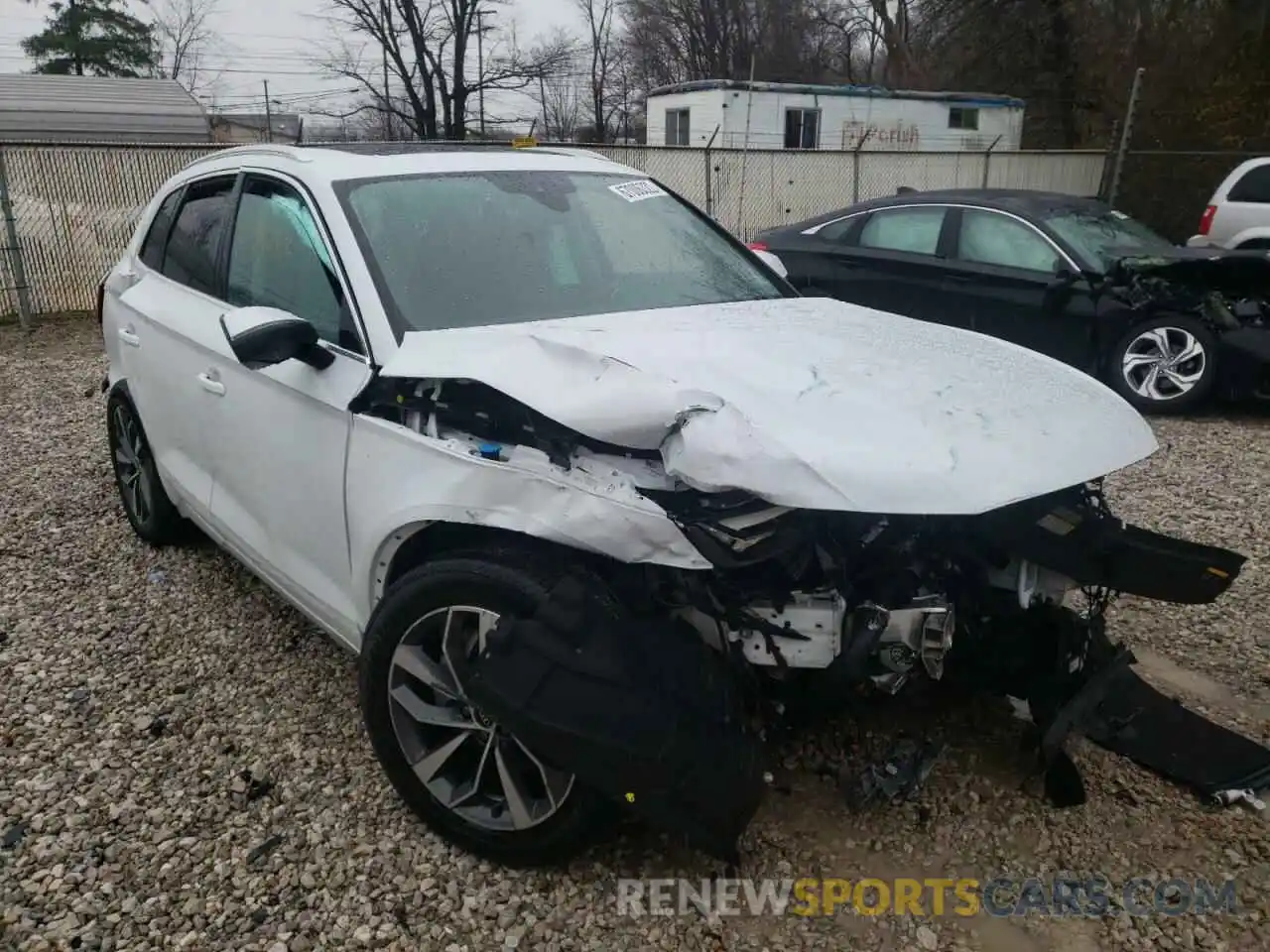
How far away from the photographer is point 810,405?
239 centimetres

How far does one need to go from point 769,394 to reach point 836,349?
53 centimetres

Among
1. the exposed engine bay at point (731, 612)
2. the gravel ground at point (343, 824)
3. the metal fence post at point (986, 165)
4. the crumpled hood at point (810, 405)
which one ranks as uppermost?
the metal fence post at point (986, 165)

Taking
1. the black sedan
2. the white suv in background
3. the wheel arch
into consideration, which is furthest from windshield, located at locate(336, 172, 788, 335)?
the white suv in background

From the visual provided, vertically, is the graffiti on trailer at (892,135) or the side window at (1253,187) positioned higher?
the graffiti on trailer at (892,135)

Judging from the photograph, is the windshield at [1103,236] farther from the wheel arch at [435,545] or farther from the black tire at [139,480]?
the black tire at [139,480]

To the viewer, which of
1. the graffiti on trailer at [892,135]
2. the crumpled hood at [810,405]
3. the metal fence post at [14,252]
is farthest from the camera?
the graffiti on trailer at [892,135]

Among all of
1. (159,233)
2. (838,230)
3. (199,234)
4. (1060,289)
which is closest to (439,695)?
(199,234)

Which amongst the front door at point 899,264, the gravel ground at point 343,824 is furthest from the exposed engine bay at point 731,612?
the front door at point 899,264

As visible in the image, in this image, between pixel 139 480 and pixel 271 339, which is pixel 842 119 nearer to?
pixel 139 480

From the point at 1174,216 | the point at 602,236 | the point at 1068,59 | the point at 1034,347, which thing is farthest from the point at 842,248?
the point at 1068,59

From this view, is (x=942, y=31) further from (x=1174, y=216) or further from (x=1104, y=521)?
(x=1104, y=521)

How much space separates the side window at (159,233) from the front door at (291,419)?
2.69ft

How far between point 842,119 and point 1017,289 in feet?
54.9

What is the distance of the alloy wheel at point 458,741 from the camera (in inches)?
95.7
